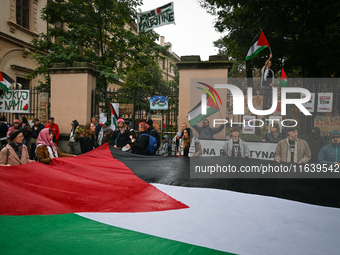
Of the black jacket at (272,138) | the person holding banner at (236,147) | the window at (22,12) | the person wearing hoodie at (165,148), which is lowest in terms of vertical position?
the person wearing hoodie at (165,148)

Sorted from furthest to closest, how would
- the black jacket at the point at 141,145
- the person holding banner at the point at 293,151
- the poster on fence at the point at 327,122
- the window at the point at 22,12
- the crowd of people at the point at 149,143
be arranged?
1. the window at the point at 22,12
2. the poster on fence at the point at 327,122
3. the black jacket at the point at 141,145
4. the crowd of people at the point at 149,143
5. the person holding banner at the point at 293,151

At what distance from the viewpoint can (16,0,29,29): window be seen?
60.5 ft

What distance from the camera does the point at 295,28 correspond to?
39.8 feet

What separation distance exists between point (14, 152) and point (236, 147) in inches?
187

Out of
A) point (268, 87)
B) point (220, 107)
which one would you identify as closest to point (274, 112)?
point (268, 87)

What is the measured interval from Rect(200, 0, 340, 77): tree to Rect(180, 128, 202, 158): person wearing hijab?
7.71 metres

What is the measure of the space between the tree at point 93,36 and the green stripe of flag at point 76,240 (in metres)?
9.88

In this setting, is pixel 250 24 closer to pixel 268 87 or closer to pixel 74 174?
pixel 268 87

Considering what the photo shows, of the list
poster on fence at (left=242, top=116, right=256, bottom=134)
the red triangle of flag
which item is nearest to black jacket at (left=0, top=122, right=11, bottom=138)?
poster on fence at (left=242, top=116, right=256, bottom=134)

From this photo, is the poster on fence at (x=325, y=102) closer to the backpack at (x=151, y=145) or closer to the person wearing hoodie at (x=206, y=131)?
the person wearing hoodie at (x=206, y=131)

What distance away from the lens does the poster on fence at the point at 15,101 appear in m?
11.0

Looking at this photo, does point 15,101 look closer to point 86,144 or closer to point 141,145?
point 86,144

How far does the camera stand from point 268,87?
778 centimetres

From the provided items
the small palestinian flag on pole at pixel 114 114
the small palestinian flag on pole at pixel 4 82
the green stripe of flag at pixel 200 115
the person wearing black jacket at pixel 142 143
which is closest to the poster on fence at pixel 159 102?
the green stripe of flag at pixel 200 115
